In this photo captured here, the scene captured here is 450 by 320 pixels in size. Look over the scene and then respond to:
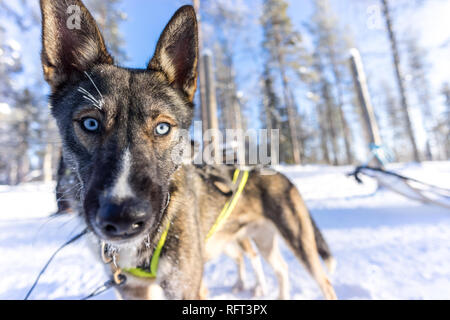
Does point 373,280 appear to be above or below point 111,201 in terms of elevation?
below

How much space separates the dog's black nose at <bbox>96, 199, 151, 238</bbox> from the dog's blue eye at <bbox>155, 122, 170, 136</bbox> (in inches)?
25.6

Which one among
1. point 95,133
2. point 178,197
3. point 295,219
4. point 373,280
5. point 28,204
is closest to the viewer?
point 95,133

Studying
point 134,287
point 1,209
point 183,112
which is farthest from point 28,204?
point 183,112

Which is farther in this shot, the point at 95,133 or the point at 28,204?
the point at 28,204

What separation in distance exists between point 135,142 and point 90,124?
1.27 feet

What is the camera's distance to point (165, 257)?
167cm

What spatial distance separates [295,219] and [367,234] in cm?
121

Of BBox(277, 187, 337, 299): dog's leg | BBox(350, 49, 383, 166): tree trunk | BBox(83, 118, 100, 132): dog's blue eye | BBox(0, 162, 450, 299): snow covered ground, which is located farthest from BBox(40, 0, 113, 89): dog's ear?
BBox(350, 49, 383, 166): tree trunk

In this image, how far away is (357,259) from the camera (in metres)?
2.66

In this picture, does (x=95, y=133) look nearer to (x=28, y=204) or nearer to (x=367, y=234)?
(x=367, y=234)

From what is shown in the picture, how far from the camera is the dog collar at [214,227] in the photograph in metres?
1.64

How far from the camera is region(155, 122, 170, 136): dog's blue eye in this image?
152 cm

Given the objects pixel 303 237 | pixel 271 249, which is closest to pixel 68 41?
pixel 303 237

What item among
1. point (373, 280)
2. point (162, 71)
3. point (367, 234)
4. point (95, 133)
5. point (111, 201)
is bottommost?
point (373, 280)
